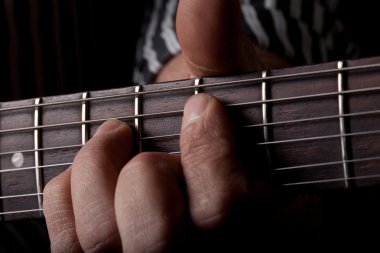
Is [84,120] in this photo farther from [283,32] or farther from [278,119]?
[283,32]

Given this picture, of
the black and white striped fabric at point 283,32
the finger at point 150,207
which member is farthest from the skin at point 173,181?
the black and white striped fabric at point 283,32

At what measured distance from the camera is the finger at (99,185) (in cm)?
49

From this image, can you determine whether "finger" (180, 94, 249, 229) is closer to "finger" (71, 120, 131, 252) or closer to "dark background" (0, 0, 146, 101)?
"finger" (71, 120, 131, 252)

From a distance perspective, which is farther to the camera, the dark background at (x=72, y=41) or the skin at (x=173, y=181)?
the dark background at (x=72, y=41)

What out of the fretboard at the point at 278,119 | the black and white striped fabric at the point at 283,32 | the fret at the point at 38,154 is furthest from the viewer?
the black and white striped fabric at the point at 283,32

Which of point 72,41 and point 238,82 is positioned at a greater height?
point 72,41

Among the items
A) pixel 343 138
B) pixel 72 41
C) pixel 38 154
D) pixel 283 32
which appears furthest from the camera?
pixel 72 41

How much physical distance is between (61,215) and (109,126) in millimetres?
106

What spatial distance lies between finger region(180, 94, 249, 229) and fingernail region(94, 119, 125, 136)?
0.08 m

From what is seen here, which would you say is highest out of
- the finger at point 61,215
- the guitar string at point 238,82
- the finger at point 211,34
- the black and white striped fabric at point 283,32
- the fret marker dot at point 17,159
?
the black and white striped fabric at point 283,32

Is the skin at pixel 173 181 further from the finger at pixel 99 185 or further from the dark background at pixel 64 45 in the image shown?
the dark background at pixel 64 45

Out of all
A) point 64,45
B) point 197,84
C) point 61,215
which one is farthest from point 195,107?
point 64,45

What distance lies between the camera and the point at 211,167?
459mm

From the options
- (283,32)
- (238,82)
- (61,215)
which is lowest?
(61,215)
